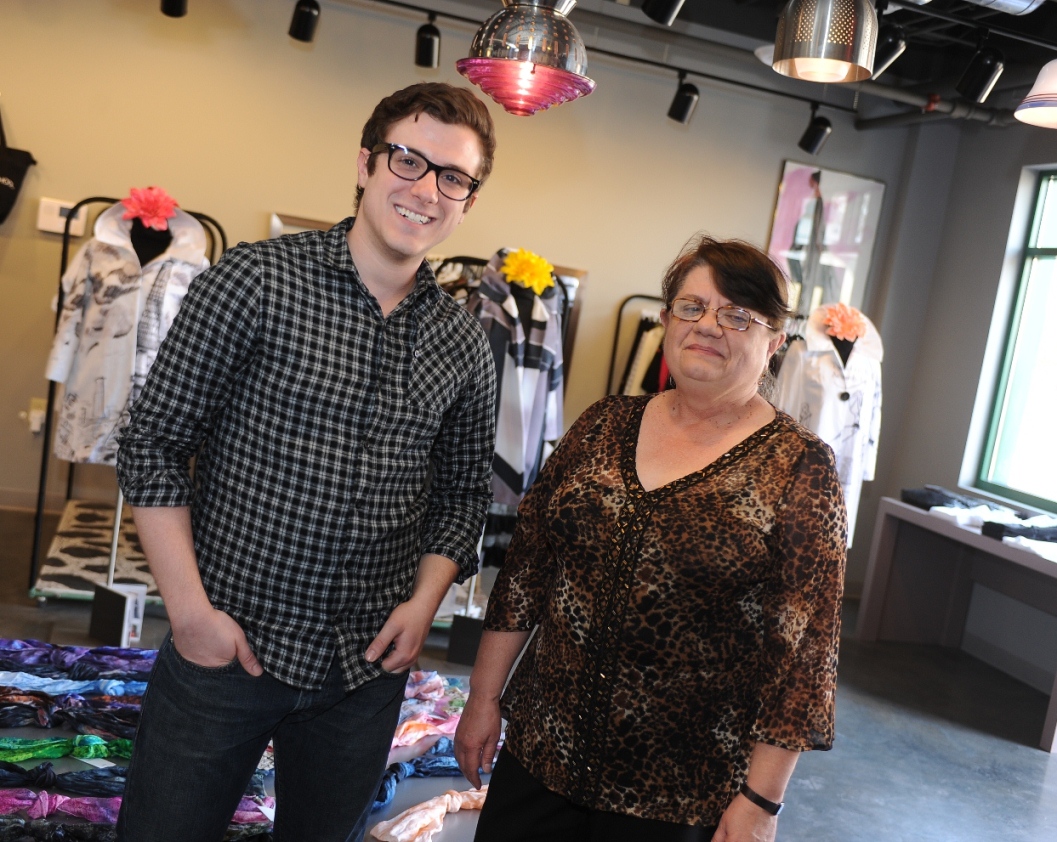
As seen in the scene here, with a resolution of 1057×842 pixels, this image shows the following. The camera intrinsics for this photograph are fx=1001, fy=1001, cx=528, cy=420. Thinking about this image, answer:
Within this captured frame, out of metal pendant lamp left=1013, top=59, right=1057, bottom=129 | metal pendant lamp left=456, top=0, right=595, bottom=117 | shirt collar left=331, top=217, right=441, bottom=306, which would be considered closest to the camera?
shirt collar left=331, top=217, right=441, bottom=306

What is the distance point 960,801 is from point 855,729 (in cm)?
61

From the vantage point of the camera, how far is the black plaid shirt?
4.67 feet

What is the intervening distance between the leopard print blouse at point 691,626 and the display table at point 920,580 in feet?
13.7

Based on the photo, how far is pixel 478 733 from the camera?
1669 millimetres

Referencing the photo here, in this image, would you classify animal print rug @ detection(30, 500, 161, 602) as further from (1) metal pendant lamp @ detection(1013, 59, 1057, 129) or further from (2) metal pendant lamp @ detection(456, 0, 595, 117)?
(1) metal pendant lamp @ detection(1013, 59, 1057, 129)

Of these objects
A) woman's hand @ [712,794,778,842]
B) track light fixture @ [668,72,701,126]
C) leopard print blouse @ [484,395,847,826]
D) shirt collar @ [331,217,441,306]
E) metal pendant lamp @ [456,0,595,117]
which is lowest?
woman's hand @ [712,794,778,842]

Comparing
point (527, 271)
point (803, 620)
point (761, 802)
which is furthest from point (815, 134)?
point (761, 802)

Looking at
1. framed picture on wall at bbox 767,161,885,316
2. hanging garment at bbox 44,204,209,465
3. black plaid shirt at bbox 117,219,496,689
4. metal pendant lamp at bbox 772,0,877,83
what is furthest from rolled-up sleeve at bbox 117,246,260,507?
framed picture on wall at bbox 767,161,885,316

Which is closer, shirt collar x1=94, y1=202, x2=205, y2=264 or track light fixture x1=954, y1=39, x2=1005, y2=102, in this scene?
shirt collar x1=94, y1=202, x2=205, y2=264

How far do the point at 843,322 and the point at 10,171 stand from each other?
4.24m

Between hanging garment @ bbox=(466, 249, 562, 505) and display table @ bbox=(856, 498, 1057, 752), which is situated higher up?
hanging garment @ bbox=(466, 249, 562, 505)

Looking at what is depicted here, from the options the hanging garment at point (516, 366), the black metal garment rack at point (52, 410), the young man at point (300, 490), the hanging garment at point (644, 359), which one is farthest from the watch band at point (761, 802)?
the hanging garment at point (644, 359)

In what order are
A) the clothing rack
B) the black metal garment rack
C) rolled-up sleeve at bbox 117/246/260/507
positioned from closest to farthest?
rolled-up sleeve at bbox 117/246/260/507 → the black metal garment rack → the clothing rack

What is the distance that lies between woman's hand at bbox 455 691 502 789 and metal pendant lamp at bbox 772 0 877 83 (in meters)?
2.01
